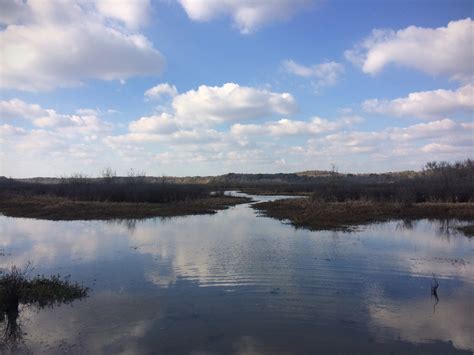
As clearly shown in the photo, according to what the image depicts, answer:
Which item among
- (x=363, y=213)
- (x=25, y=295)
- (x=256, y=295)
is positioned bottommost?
(x=256, y=295)

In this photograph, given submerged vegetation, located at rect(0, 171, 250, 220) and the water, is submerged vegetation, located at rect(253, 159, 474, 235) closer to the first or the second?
the water

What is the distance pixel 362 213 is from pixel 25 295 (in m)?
26.9

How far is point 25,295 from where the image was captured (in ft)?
34.2

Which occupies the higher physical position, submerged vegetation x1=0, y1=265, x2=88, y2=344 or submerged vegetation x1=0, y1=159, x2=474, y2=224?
submerged vegetation x1=0, y1=159, x2=474, y2=224

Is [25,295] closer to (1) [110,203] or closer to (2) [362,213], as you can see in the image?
(2) [362,213]

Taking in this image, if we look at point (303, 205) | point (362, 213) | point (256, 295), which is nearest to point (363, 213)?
point (362, 213)

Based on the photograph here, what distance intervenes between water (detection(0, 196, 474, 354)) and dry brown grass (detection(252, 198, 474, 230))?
242 inches

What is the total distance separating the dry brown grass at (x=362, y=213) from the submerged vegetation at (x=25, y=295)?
1700 centimetres

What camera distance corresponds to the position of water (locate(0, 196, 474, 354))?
7.88 meters

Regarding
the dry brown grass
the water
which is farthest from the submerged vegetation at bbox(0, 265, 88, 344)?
the dry brown grass

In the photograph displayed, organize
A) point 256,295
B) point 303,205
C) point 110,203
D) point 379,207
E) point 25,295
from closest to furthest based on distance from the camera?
point 25,295, point 256,295, point 379,207, point 303,205, point 110,203

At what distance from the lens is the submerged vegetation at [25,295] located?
8697 mm

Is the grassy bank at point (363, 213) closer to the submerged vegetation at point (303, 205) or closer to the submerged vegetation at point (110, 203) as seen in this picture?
the submerged vegetation at point (303, 205)

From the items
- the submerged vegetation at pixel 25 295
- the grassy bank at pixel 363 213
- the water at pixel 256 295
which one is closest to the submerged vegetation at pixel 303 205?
the grassy bank at pixel 363 213
